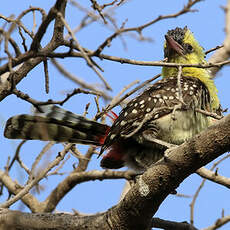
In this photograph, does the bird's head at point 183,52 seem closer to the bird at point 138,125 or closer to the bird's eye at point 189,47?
the bird's eye at point 189,47

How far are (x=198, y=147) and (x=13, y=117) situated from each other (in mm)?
A: 2115

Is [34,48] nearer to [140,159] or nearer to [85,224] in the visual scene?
[85,224]

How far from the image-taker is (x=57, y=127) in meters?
4.77

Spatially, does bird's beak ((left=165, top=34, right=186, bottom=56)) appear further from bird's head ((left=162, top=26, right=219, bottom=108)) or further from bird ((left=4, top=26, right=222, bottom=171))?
bird ((left=4, top=26, right=222, bottom=171))

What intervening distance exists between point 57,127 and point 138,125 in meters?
0.91

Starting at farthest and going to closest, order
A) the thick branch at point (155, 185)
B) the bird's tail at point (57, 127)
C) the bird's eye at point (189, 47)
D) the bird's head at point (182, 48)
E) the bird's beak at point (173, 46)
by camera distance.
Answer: the bird's eye at point (189, 47), the bird's head at point (182, 48), the bird's beak at point (173, 46), the bird's tail at point (57, 127), the thick branch at point (155, 185)

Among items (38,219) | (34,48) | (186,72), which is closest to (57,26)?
(34,48)

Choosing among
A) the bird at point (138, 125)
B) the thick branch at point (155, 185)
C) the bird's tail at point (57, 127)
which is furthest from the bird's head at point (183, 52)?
the thick branch at point (155, 185)

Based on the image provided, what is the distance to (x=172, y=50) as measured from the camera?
19.6 ft

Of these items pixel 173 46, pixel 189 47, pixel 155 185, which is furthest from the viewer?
pixel 189 47

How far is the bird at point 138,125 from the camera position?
458cm

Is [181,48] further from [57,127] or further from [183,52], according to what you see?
[57,127]

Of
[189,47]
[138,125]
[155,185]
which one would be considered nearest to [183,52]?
[189,47]

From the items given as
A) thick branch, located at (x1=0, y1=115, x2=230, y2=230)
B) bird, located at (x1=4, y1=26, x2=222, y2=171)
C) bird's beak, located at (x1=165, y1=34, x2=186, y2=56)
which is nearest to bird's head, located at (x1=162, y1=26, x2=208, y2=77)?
bird's beak, located at (x1=165, y1=34, x2=186, y2=56)
